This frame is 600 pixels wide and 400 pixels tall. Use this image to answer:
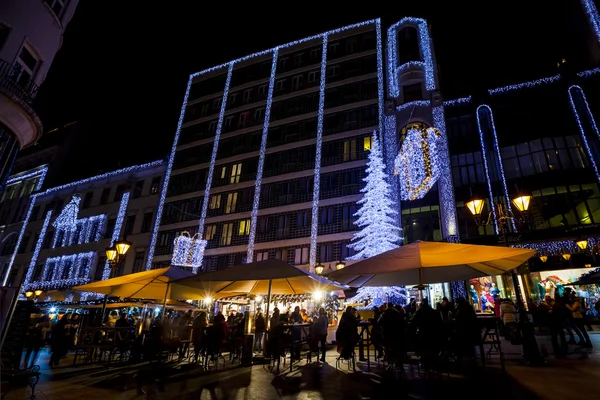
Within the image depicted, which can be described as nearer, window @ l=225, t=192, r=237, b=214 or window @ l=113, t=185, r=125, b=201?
window @ l=225, t=192, r=237, b=214

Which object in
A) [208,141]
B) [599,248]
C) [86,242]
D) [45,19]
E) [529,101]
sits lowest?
[599,248]

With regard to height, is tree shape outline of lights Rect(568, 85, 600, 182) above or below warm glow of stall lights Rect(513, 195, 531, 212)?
above

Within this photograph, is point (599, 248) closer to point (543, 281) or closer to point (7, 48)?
point (543, 281)

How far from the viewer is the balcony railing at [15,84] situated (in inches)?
525

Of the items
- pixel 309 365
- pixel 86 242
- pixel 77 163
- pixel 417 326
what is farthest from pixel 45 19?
pixel 77 163

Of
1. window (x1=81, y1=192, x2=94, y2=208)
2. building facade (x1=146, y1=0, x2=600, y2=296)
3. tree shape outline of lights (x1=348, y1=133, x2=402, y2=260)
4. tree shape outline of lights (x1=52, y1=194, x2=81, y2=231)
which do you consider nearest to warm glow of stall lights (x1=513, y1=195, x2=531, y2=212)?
building facade (x1=146, y1=0, x2=600, y2=296)

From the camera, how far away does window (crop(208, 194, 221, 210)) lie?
32.6 m

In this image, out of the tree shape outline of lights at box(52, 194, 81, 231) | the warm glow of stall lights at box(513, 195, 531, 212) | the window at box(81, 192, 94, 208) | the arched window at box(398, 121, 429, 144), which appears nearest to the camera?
the warm glow of stall lights at box(513, 195, 531, 212)

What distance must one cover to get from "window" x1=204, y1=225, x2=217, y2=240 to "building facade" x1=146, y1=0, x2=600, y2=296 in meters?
0.11

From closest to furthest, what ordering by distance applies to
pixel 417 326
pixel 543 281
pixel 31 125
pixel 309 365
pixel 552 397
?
pixel 552 397
pixel 417 326
pixel 309 365
pixel 31 125
pixel 543 281

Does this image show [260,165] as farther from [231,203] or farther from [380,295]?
[380,295]

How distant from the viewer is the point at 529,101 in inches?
917

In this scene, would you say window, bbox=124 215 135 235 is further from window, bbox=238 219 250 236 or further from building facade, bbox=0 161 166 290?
window, bbox=238 219 250 236

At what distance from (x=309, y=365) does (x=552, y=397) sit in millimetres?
5979
